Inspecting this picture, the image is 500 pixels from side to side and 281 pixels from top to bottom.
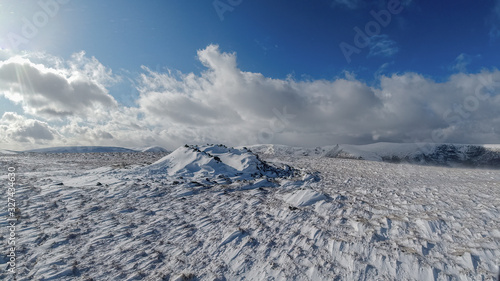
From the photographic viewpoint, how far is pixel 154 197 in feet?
35.4

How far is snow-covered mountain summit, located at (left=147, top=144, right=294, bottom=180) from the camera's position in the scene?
16875 millimetres

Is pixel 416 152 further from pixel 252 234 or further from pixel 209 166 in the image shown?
pixel 252 234

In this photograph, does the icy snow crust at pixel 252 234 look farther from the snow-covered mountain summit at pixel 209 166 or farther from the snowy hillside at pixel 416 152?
the snowy hillside at pixel 416 152

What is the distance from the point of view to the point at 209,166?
18125 mm

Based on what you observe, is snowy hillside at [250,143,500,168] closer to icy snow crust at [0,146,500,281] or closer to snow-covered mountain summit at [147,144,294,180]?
snow-covered mountain summit at [147,144,294,180]

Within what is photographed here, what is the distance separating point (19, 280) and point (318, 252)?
721 centimetres

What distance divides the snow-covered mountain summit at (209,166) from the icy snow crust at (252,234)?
16.2 ft

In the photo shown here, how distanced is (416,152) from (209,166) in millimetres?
212138

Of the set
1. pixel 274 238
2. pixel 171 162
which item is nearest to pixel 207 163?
pixel 171 162

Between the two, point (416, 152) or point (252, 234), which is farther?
point (416, 152)

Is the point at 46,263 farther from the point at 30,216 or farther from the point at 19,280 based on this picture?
the point at 30,216

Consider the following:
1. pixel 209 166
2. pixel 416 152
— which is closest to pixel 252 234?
pixel 209 166

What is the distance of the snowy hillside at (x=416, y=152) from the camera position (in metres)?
146

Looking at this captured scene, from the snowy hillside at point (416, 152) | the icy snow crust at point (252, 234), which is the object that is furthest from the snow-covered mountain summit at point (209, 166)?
the snowy hillside at point (416, 152)
